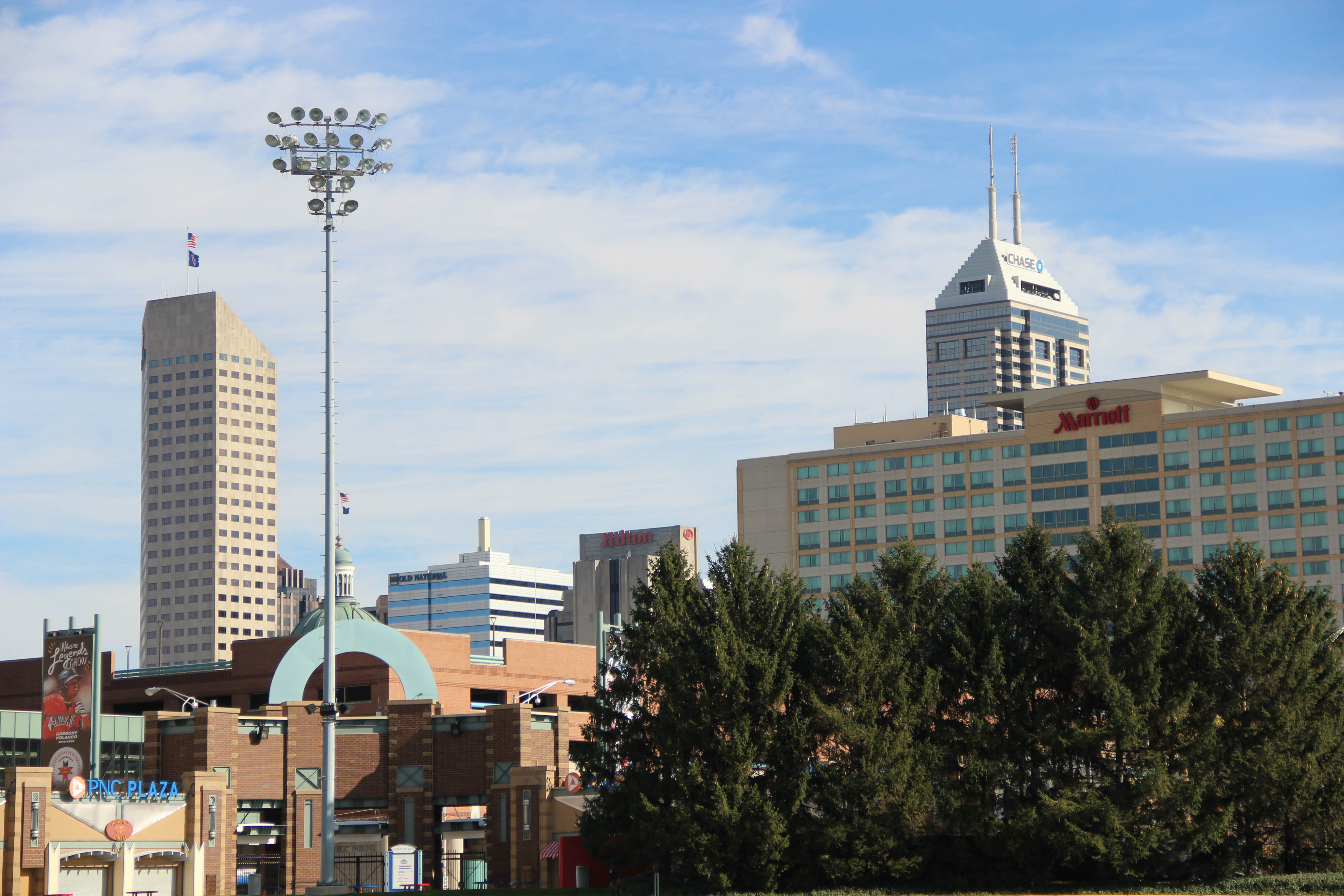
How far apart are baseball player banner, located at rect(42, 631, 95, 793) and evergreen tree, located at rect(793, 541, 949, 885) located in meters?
26.6

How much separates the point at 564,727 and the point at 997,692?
23.0 metres

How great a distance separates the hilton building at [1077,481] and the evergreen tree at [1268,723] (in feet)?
297

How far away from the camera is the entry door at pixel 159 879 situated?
5750 centimetres

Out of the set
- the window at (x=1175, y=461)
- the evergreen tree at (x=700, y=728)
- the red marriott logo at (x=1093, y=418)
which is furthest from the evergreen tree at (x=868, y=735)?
the red marriott logo at (x=1093, y=418)

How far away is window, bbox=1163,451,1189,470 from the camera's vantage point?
505ft

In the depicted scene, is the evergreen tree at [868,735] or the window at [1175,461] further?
the window at [1175,461]

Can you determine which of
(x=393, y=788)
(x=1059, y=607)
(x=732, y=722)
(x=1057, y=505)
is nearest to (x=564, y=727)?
(x=393, y=788)

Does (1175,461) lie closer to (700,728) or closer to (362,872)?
(362,872)

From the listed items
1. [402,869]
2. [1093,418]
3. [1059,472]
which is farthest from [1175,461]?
[402,869]

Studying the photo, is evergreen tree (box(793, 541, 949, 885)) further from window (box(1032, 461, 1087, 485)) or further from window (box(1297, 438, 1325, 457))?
window (box(1032, 461, 1087, 485))

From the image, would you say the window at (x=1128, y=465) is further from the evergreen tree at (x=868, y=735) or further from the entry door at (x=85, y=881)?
the entry door at (x=85, y=881)

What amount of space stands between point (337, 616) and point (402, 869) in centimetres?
2634

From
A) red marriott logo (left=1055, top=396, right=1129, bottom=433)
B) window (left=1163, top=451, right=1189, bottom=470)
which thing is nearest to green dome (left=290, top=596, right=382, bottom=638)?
red marriott logo (left=1055, top=396, right=1129, bottom=433)

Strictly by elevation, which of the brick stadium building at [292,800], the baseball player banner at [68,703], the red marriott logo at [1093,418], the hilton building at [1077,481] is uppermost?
the red marriott logo at [1093,418]
